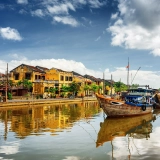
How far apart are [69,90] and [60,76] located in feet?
17.4

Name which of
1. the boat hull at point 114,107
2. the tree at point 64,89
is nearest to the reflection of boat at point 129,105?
the boat hull at point 114,107

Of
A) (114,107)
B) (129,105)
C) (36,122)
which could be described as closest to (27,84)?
(114,107)

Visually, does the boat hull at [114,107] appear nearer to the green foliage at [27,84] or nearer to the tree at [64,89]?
the green foliage at [27,84]

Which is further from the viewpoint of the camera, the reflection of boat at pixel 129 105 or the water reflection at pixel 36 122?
the reflection of boat at pixel 129 105

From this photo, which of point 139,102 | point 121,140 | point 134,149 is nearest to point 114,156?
point 134,149

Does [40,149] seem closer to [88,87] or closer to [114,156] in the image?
[114,156]

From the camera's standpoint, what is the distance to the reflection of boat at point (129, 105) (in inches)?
1083

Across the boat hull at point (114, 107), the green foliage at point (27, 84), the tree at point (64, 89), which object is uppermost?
the green foliage at point (27, 84)

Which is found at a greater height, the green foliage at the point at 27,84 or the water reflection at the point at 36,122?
the green foliage at the point at 27,84

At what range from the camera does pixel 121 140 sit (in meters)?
15.6

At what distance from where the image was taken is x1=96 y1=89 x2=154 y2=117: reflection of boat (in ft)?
90.3

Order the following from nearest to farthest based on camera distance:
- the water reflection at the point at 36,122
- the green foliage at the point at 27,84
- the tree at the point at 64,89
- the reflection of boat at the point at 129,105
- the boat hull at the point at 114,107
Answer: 1. the water reflection at the point at 36,122
2. the boat hull at the point at 114,107
3. the reflection of boat at the point at 129,105
4. the green foliage at the point at 27,84
5. the tree at the point at 64,89

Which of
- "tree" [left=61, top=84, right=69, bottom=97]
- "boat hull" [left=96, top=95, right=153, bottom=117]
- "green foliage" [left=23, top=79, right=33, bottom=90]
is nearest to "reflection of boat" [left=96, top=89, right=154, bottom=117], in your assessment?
"boat hull" [left=96, top=95, right=153, bottom=117]

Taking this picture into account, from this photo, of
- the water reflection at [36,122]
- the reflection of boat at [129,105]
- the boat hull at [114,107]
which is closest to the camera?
the water reflection at [36,122]
